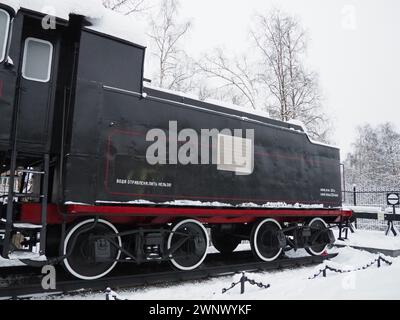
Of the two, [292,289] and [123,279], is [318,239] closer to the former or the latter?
[292,289]

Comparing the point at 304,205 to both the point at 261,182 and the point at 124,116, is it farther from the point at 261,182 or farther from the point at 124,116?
the point at 124,116

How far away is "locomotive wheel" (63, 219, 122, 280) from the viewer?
533cm

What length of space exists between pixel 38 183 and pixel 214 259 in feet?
13.7

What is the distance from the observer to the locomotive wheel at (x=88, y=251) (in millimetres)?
5328

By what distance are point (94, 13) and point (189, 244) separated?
415cm

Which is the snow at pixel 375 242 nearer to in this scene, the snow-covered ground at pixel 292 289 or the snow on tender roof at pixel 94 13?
the snow-covered ground at pixel 292 289

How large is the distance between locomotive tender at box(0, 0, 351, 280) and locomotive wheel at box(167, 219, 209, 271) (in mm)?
19

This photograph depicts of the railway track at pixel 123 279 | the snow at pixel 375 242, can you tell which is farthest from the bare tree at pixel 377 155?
the railway track at pixel 123 279

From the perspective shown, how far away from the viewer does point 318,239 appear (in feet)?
30.1

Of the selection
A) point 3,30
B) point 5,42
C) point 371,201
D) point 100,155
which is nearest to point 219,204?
point 100,155

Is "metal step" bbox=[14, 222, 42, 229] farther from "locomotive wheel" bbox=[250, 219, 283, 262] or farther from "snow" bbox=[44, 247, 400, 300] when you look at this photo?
"locomotive wheel" bbox=[250, 219, 283, 262]

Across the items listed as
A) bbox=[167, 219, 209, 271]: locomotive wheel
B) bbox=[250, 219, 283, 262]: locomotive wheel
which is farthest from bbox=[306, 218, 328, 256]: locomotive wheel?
bbox=[167, 219, 209, 271]: locomotive wheel
